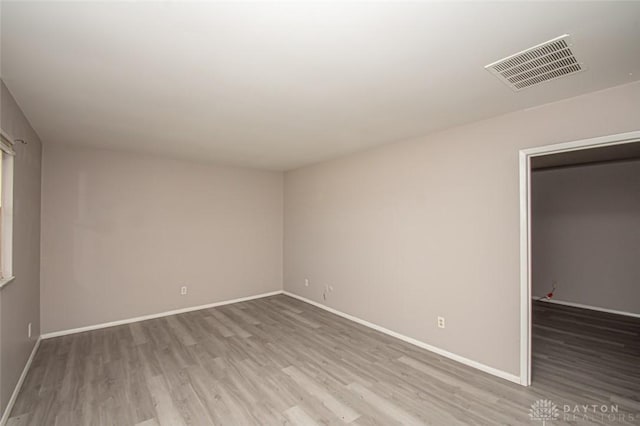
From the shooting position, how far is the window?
2.24 meters

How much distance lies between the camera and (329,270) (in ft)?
15.3

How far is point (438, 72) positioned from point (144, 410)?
128 inches

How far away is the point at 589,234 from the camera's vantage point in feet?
15.7

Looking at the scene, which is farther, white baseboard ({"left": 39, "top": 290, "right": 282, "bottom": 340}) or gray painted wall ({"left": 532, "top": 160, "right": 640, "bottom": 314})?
gray painted wall ({"left": 532, "top": 160, "right": 640, "bottom": 314})

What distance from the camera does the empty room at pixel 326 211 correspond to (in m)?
1.59

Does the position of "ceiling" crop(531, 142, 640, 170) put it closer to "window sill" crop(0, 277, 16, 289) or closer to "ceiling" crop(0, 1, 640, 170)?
"ceiling" crop(0, 1, 640, 170)

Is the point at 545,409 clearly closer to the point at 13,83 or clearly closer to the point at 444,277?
the point at 444,277

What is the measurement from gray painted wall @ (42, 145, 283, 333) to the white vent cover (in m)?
4.32

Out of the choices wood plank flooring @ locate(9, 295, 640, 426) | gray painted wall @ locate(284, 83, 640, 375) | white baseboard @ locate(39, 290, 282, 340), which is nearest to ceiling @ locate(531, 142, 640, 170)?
gray painted wall @ locate(284, 83, 640, 375)

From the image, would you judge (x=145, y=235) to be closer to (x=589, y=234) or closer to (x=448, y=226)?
(x=448, y=226)

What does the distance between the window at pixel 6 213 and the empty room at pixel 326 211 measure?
16 millimetres

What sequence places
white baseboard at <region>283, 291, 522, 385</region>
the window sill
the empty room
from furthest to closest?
white baseboard at <region>283, 291, 522, 385</region> → the window sill → the empty room

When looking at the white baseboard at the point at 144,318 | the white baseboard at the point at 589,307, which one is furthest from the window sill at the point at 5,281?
the white baseboard at the point at 589,307

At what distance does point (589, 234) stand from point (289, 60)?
5.73 metres
